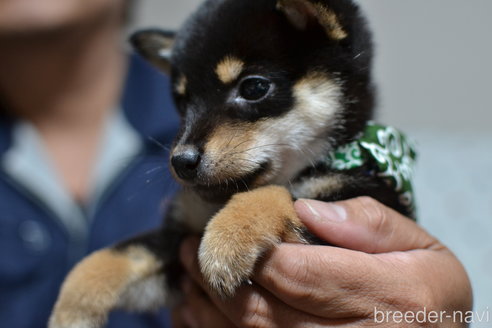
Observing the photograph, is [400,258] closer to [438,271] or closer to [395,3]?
[438,271]

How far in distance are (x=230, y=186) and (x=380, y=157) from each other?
0.35 meters

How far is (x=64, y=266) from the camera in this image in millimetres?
1758

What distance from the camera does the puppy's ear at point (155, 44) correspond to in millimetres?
1296

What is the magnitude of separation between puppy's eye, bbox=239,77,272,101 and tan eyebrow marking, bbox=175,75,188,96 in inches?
6.5

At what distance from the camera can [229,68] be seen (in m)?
0.99

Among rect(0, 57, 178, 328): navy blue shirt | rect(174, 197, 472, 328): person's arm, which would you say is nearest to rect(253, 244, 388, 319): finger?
rect(174, 197, 472, 328): person's arm

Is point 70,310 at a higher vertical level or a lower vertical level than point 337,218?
lower

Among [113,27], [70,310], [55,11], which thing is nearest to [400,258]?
[70,310]

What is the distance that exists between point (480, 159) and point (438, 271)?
1.72 metres

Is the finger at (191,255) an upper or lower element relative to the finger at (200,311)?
upper

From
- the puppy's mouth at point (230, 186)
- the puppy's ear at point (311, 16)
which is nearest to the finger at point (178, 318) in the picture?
the puppy's mouth at point (230, 186)

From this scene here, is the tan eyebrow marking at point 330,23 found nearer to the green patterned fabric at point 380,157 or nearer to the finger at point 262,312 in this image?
the green patterned fabric at point 380,157

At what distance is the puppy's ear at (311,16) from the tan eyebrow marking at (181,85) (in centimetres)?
27

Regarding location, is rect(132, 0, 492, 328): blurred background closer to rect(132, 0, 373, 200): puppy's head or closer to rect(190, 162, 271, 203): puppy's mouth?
rect(132, 0, 373, 200): puppy's head
